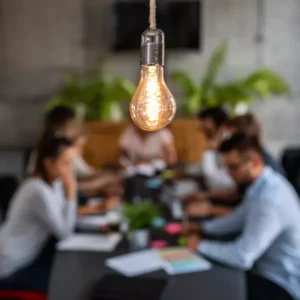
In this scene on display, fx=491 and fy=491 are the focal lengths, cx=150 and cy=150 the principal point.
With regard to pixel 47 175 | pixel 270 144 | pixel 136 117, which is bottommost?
pixel 270 144

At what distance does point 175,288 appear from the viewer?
2.21 m

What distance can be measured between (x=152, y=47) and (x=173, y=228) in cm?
156

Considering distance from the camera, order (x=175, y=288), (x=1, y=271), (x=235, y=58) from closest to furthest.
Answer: (x=175, y=288) → (x=1, y=271) → (x=235, y=58)

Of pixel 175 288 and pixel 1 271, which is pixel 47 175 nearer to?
pixel 1 271

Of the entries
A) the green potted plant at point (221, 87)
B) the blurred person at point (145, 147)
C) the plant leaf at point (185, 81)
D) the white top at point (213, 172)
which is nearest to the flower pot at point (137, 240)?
the white top at point (213, 172)

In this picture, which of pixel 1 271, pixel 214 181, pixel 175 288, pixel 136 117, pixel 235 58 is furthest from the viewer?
pixel 235 58

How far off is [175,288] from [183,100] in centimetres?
459

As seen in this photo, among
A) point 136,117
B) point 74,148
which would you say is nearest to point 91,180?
point 74,148

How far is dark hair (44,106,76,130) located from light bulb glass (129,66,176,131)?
2.42 metres

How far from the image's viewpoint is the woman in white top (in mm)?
2861

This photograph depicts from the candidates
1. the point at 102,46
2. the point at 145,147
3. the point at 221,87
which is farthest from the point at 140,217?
the point at 102,46

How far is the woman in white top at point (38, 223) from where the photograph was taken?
2861 millimetres

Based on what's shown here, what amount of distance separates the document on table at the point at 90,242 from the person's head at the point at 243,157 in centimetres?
78

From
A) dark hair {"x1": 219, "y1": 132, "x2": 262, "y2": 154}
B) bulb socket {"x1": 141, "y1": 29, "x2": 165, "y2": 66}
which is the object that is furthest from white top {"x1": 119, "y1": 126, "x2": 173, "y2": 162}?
bulb socket {"x1": 141, "y1": 29, "x2": 165, "y2": 66}
